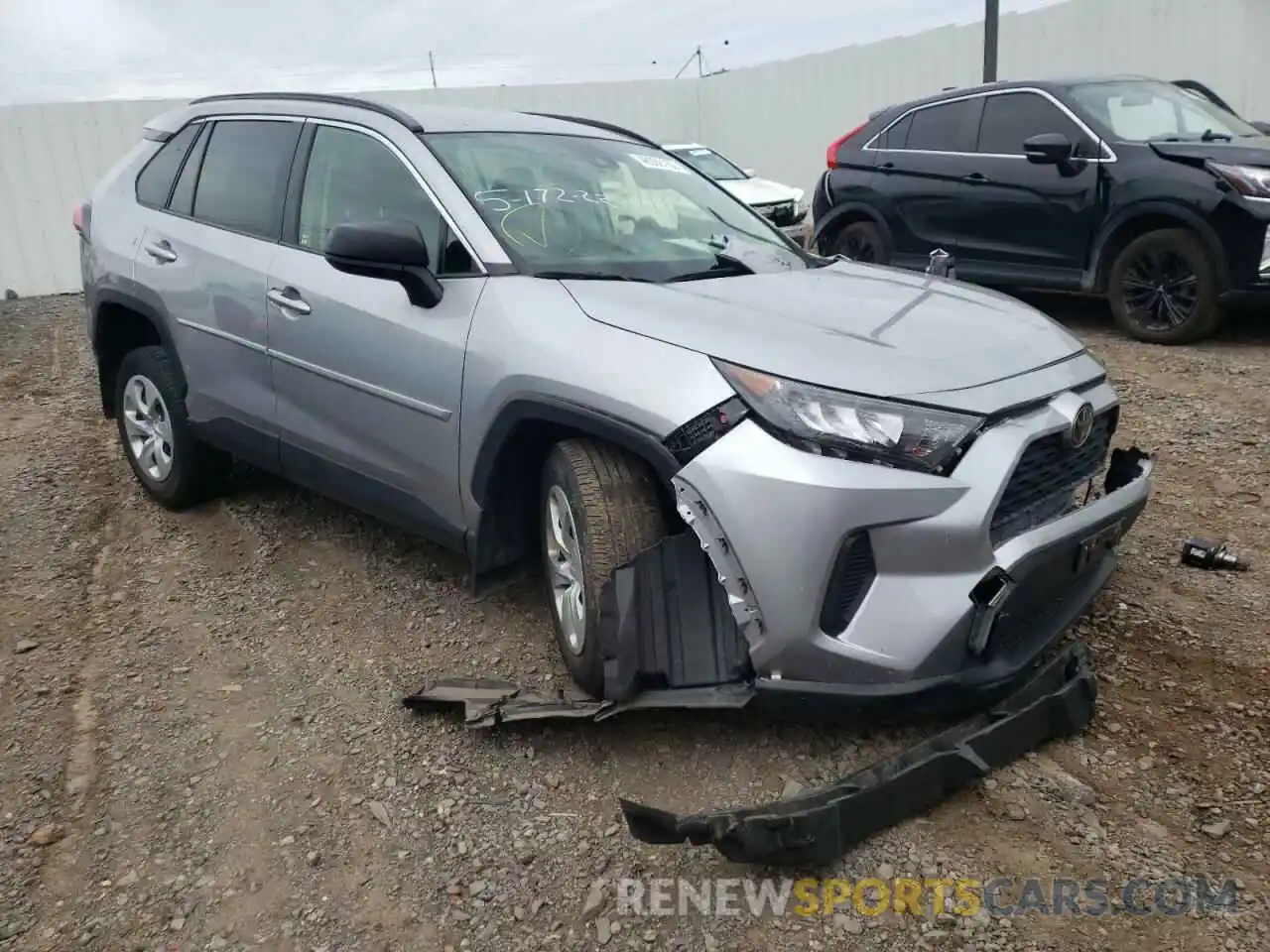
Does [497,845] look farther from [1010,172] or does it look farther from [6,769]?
Answer: [1010,172]

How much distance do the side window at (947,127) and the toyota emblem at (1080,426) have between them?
531 centimetres

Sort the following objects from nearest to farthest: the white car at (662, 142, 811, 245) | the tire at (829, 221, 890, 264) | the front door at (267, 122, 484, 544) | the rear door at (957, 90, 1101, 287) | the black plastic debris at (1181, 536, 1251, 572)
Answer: the front door at (267, 122, 484, 544)
the black plastic debris at (1181, 536, 1251, 572)
the rear door at (957, 90, 1101, 287)
the tire at (829, 221, 890, 264)
the white car at (662, 142, 811, 245)

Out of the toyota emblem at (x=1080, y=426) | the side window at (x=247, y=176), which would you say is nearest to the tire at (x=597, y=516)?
the toyota emblem at (x=1080, y=426)

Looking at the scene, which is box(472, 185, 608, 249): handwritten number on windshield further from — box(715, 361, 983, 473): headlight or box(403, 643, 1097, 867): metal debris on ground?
box(403, 643, 1097, 867): metal debris on ground

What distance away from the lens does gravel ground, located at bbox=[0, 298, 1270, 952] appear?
2.32 metres

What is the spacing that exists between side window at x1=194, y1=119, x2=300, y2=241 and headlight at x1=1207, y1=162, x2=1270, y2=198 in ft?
17.1

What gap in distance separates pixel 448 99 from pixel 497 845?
14.6m

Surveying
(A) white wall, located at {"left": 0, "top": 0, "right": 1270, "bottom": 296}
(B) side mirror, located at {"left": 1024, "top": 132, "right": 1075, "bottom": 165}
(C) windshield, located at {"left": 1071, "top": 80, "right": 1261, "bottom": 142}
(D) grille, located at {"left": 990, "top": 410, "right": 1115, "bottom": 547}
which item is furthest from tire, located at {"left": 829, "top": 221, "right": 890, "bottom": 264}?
(D) grille, located at {"left": 990, "top": 410, "right": 1115, "bottom": 547}

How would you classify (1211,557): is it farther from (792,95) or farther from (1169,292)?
(792,95)

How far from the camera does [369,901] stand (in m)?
2.38

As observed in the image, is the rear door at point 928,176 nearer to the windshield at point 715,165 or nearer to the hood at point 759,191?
the hood at point 759,191

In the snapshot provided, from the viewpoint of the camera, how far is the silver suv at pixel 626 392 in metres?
2.42

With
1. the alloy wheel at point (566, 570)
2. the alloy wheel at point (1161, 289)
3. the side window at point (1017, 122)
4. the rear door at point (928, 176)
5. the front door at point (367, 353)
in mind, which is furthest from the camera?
the rear door at point (928, 176)

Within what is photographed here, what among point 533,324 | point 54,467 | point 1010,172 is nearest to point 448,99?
point 1010,172
